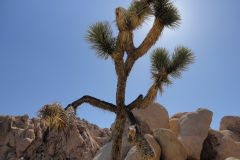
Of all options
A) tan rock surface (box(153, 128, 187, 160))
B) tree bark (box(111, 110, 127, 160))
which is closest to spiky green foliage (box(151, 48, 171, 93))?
tree bark (box(111, 110, 127, 160))

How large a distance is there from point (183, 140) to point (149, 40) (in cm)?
570

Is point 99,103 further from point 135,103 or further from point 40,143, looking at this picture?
point 40,143

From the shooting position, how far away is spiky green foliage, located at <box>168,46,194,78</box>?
6.20 m

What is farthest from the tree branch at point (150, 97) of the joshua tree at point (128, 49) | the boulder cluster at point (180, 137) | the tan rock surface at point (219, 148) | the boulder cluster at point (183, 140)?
the tan rock surface at point (219, 148)

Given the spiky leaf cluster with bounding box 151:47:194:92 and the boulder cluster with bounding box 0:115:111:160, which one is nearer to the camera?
the spiky leaf cluster with bounding box 151:47:194:92

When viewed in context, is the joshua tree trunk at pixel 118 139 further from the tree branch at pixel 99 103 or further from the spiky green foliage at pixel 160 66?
the spiky green foliage at pixel 160 66

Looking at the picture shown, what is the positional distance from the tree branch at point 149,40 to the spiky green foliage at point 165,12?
11.0 inches

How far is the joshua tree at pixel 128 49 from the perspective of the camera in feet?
18.3

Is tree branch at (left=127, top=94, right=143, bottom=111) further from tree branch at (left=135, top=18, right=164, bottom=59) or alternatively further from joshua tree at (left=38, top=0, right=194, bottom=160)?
tree branch at (left=135, top=18, right=164, bottom=59)

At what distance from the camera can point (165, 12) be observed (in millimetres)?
6062

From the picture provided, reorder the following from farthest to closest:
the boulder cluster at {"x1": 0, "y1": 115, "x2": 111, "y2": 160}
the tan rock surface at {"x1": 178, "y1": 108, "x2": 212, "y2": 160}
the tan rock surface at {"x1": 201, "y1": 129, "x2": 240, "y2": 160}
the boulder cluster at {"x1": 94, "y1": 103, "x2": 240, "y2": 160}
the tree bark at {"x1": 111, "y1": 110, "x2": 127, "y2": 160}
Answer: the boulder cluster at {"x1": 0, "y1": 115, "x2": 111, "y2": 160} → the tan rock surface at {"x1": 201, "y1": 129, "x2": 240, "y2": 160} → the tan rock surface at {"x1": 178, "y1": 108, "x2": 212, "y2": 160} → the boulder cluster at {"x1": 94, "y1": 103, "x2": 240, "y2": 160} → the tree bark at {"x1": 111, "y1": 110, "x2": 127, "y2": 160}

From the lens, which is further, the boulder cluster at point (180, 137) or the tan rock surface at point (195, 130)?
the tan rock surface at point (195, 130)

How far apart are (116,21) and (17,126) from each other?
2912cm

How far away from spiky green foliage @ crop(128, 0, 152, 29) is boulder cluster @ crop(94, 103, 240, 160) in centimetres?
465
